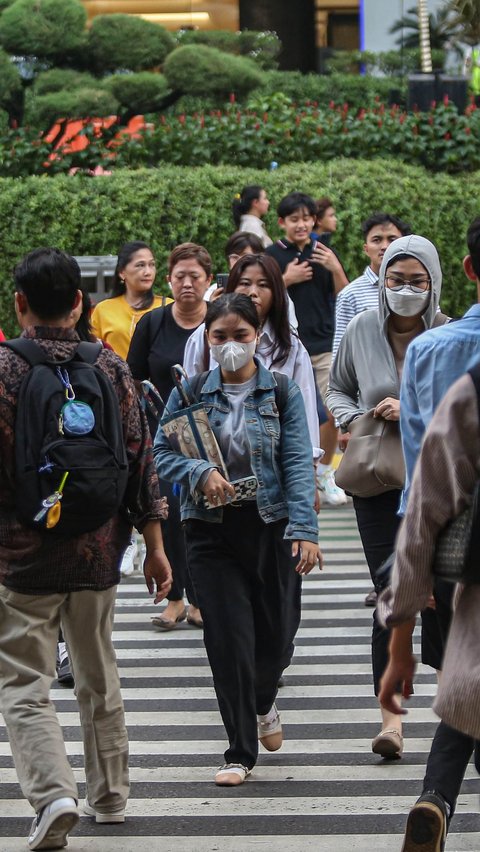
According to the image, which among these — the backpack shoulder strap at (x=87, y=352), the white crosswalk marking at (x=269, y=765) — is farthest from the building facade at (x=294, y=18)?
the backpack shoulder strap at (x=87, y=352)

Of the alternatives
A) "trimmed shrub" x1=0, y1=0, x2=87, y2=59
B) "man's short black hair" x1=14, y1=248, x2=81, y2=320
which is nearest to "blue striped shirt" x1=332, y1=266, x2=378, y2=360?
"man's short black hair" x1=14, y1=248, x2=81, y2=320

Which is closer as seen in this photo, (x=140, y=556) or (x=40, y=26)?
(x=140, y=556)

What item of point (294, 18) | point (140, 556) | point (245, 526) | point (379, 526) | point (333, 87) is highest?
point (294, 18)

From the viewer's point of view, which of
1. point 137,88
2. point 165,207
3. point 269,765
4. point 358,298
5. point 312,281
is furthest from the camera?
point 137,88

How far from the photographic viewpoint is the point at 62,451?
4.54 m

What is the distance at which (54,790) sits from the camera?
447 centimetres

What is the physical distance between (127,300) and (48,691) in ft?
15.1

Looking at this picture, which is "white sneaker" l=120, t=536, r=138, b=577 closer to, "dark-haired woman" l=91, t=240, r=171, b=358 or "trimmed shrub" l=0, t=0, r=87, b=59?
"dark-haired woman" l=91, t=240, r=171, b=358

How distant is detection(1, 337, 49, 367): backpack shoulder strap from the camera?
15.3 feet

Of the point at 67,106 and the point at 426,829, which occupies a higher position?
the point at 67,106

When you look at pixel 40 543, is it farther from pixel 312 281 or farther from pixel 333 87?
pixel 333 87

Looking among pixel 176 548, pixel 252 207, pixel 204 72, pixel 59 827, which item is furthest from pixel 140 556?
pixel 204 72

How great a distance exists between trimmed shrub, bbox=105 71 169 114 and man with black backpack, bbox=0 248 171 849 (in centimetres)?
1317

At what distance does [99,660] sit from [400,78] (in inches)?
800
